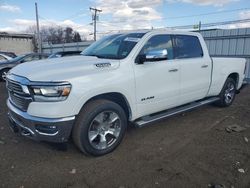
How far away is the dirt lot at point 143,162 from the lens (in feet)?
10.4

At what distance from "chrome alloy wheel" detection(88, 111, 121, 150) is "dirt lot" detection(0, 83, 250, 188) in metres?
0.22

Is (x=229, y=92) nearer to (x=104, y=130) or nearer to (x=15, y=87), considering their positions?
(x=104, y=130)

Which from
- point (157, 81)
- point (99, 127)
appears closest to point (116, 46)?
point (157, 81)

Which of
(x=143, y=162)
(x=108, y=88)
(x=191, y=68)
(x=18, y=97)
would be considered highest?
(x=191, y=68)

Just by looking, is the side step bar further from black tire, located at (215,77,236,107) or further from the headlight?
the headlight

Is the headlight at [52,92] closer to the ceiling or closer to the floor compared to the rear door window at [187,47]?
closer to the floor

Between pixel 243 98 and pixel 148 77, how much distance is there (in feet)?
17.5

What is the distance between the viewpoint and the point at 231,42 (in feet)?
41.3

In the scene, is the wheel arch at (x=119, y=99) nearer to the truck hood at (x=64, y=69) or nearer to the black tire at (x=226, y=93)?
the truck hood at (x=64, y=69)

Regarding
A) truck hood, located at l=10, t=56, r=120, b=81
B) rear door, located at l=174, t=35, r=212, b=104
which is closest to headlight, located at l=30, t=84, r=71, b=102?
truck hood, located at l=10, t=56, r=120, b=81

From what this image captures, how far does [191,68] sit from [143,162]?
2349mm

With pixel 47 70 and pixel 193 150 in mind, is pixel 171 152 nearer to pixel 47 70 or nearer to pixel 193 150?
pixel 193 150

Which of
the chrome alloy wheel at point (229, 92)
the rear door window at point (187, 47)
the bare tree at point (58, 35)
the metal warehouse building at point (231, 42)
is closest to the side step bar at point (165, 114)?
the chrome alloy wheel at point (229, 92)

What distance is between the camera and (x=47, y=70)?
3.44 m
